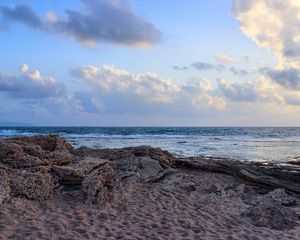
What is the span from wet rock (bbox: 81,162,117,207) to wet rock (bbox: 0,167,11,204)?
160cm

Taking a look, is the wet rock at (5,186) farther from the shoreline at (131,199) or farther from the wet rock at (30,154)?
the wet rock at (30,154)

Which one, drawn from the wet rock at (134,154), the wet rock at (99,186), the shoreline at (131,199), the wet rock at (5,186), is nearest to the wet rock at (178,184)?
the shoreline at (131,199)

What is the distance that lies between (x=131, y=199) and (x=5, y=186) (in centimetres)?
291

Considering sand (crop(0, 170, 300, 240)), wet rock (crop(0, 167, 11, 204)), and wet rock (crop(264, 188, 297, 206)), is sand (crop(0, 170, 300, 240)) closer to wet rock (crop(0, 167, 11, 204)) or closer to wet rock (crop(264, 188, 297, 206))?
wet rock (crop(0, 167, 11, 204))

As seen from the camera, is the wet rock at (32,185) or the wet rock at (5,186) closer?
the wet rock at (5,186)

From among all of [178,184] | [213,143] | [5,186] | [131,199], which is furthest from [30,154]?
[213,143]

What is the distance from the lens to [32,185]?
357 inches

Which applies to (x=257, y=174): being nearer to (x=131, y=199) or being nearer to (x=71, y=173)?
(x=131, y=199)

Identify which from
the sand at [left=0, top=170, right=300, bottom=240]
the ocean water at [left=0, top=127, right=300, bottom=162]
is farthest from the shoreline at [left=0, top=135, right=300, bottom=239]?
the ocean water at [left=0, top=127, right=300, bottom=162]

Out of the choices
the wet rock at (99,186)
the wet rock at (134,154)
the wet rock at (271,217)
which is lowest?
the wet rock at (271,217)

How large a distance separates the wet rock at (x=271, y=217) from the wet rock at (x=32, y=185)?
4537 mm

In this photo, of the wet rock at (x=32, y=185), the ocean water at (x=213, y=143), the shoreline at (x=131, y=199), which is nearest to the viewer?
the shoreline at (x=131, y=199)

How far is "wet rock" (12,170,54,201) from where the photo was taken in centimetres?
891

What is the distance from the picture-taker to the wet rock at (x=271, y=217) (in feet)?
29.9
